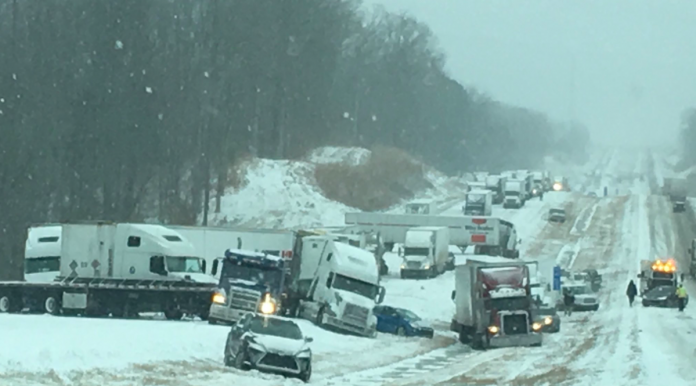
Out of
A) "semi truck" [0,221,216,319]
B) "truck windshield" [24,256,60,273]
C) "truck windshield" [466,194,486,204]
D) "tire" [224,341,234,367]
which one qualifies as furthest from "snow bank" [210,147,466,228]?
"tire" [224,341,234,367]

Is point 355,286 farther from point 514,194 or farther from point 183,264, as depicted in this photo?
point 514,194

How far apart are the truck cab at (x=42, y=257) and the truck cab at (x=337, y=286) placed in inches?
379

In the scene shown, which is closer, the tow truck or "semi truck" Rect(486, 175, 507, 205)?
the tow truck

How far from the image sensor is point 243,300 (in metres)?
34.5

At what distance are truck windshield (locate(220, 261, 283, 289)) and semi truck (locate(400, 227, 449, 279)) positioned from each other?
94.6ft

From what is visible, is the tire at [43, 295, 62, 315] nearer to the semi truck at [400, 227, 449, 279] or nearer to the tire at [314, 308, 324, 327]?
the tire at [314, 308, 324, 327]

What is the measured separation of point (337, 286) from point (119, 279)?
724cm

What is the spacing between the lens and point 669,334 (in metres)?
39.4

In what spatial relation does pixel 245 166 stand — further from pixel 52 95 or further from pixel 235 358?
pixel 235 358

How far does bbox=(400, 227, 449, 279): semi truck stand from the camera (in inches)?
2518

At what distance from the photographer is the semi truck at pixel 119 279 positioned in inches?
1425

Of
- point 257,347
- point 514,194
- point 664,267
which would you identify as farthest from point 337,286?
point 514,194

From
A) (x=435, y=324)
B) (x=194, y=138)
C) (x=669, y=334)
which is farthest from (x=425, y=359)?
(x=194, y=138)

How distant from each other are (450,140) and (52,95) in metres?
113
